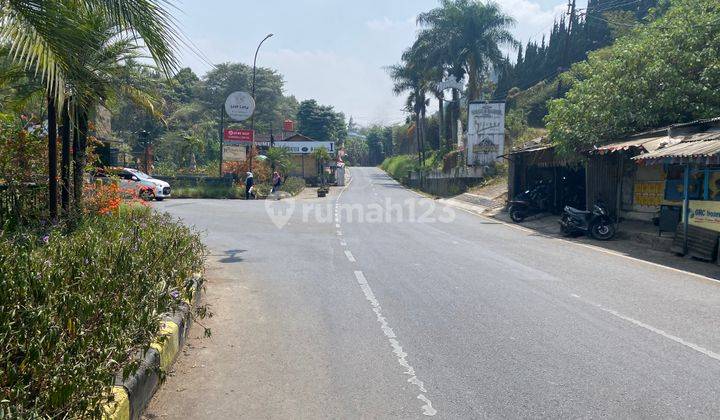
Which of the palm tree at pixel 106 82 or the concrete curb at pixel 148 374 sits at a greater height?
the palm tree at pixel 106 82

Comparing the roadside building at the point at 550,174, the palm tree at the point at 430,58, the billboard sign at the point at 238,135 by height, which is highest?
the palm tree at the point at 430,58

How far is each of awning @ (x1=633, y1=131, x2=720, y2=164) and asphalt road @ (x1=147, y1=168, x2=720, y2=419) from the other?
2.47m

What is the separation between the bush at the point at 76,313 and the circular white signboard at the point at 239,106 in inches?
1162

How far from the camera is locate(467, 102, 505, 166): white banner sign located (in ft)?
115

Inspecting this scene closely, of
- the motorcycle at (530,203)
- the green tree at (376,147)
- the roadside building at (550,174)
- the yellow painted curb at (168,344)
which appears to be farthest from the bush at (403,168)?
the yellow painted curb at (168,344)

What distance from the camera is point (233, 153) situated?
3541 cm

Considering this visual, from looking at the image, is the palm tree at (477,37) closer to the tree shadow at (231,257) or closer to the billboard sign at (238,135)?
the billboard sign at (238,135)

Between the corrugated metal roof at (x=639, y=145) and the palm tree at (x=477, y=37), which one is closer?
the corrugated metal roof at (x=639, y=145)

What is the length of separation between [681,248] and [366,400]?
35.8 ft

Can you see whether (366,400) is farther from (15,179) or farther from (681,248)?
(681,248)

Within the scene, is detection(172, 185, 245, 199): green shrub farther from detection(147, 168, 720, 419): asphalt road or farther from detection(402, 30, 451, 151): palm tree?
detection(402, 30, 451, 151): palm tree

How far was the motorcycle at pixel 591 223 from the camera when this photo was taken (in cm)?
1591

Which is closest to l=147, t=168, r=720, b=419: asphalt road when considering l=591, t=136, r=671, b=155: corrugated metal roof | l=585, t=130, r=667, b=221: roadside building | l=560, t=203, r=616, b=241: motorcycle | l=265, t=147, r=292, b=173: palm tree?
l=591, t=136, r=671, b=155: corrugated metal roof

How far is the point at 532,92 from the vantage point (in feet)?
170
